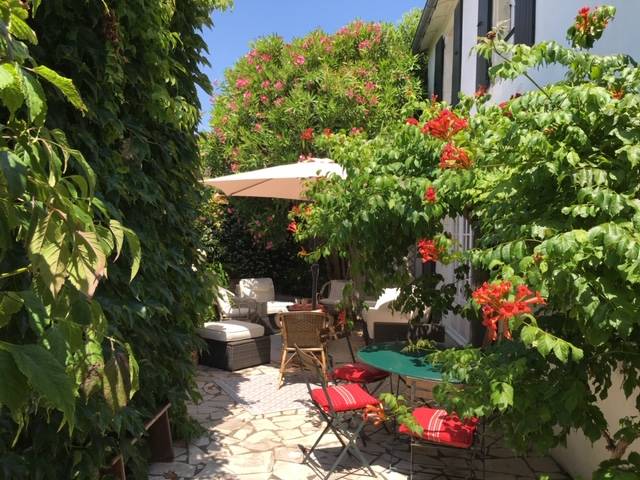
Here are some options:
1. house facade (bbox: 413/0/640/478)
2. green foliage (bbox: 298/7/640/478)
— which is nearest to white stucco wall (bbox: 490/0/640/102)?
house facade (bbox: 413/0/640/478)

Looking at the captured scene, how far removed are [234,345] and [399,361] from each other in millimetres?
3068

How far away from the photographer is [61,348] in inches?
37.6

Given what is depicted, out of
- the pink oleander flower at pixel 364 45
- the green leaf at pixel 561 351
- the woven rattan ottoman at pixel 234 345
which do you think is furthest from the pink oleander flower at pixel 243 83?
the green leaf at pixel 561 351

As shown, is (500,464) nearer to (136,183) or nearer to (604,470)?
(604,470)

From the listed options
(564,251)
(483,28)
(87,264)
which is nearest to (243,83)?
(483,28)

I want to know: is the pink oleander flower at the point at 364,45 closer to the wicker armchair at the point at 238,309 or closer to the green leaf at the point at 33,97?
the wicker armchair at the point at 238,309

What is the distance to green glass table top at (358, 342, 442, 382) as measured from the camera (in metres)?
4.13

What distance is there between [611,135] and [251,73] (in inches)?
428

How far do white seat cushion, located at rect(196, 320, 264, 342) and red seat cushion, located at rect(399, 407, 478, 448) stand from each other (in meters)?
3.64

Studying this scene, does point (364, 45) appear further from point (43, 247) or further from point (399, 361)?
point (43, 247)

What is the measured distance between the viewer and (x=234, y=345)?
700cm

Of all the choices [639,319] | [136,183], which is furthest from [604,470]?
[136,183]

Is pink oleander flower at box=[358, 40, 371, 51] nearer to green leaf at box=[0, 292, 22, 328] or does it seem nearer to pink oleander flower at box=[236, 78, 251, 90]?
pink oleander flower at box=[236, 78, 251, 90]

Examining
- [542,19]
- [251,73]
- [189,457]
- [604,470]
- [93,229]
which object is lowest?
[189,457]
